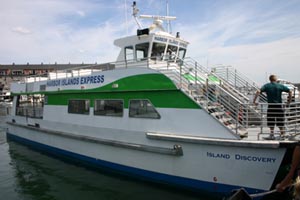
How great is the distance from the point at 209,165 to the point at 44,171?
218 inches

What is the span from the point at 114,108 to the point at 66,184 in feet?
8.18

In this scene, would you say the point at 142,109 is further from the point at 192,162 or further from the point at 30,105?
the point at 30,105

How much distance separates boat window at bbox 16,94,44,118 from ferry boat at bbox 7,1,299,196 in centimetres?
123

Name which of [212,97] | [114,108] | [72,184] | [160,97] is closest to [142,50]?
[114,108]

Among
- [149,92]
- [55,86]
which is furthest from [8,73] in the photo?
[149,92]

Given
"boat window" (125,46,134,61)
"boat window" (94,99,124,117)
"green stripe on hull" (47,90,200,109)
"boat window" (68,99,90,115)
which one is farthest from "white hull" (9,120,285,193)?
"boat window" (125,46,134,61)

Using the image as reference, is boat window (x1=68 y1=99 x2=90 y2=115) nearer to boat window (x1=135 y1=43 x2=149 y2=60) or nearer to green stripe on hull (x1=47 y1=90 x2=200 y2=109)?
green stripe on hull (x1=47 y1=90 x2=200 y2=109)

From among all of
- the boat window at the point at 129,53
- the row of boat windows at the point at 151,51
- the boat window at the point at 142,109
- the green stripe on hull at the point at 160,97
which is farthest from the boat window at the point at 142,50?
the boat window at the point at 142,109

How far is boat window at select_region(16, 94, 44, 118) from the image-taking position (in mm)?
11477

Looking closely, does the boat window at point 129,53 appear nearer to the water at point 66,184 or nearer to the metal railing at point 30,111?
the water at point 66,184

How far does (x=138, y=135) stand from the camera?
7.24 metres

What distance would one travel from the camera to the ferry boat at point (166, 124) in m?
5.75

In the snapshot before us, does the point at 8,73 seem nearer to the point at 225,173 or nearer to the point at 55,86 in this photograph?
the point at 55,86

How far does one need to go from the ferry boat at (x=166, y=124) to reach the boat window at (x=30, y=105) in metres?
1.23
